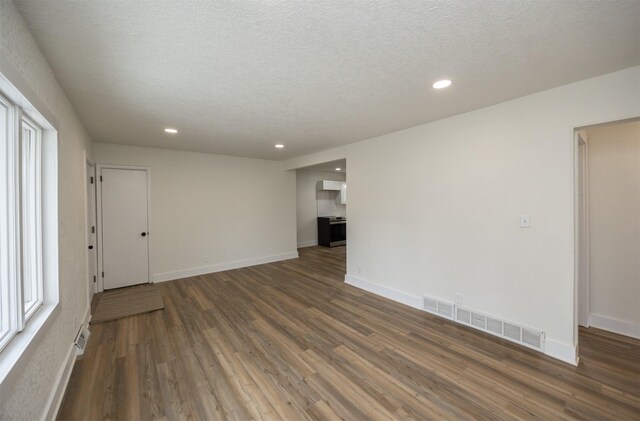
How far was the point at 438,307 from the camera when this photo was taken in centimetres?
317

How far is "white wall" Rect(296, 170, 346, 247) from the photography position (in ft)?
25.8

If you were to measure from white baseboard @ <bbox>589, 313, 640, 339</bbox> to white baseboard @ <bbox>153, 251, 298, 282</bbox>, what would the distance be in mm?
5166

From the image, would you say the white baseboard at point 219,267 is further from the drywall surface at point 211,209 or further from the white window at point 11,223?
the white window at point 11,223

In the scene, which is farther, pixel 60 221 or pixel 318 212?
pixel 318 212

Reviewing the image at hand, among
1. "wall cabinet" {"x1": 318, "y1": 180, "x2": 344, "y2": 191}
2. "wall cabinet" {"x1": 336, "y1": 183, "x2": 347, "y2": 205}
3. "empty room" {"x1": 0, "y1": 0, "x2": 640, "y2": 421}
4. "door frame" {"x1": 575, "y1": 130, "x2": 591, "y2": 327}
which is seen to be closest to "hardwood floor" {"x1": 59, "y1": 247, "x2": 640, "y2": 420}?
"empty room" {"x1": 0, "y1": 0, "x2": 640, "y2": 421}

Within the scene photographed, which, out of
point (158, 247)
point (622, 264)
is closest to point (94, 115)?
point (158, 247)

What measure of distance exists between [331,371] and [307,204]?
20.2ft

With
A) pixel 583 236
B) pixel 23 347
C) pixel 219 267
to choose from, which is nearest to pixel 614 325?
pixel 583 236

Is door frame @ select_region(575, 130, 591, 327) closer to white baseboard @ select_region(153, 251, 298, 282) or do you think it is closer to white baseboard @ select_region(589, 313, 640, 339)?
white baseboard @ select_region(589, 313, 640, 339)

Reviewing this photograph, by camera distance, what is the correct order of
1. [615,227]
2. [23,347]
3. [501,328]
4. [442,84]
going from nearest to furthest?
1. [23,347]
2. [442,84]
3. [501,328]
4. [615,227]

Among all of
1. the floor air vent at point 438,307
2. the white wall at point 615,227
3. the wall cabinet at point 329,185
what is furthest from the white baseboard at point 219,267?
the white wall at point 615,227

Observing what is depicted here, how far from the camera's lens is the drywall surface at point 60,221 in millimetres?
1229

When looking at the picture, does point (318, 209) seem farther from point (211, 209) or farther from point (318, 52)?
point (318, 52)

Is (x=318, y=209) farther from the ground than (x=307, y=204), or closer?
closer
